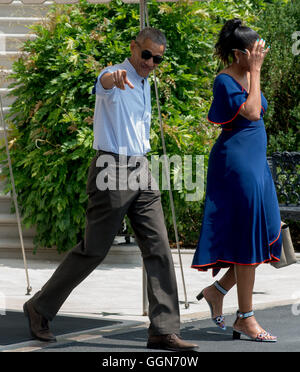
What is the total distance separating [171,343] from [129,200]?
86 cm

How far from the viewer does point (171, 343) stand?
4.84m

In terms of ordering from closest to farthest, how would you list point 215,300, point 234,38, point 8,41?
point 234,38, point 215,300, point 8,41

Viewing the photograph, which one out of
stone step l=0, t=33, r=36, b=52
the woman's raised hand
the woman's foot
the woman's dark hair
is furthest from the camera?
stone step l=0, t=33, r=36, b=52

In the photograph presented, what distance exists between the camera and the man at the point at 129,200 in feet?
Result: 16.1

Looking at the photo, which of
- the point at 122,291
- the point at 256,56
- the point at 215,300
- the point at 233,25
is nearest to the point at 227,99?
the point at 256,56

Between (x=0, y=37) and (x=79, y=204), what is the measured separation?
11.5 feet

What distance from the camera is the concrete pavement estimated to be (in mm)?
6148

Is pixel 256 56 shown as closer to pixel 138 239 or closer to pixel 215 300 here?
pixel 138 239

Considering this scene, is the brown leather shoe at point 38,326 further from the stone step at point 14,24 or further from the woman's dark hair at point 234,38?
the stone step at point 14,24

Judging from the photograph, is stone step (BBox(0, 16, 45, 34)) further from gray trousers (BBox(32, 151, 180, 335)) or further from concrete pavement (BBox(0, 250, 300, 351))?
gray trousers (BBox(32, 151, 180, 335))

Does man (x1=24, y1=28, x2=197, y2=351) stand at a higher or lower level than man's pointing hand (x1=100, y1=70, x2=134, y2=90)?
lower

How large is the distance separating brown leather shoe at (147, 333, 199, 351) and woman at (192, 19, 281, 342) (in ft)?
1.64

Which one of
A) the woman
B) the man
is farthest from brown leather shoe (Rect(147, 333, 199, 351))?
the woman
